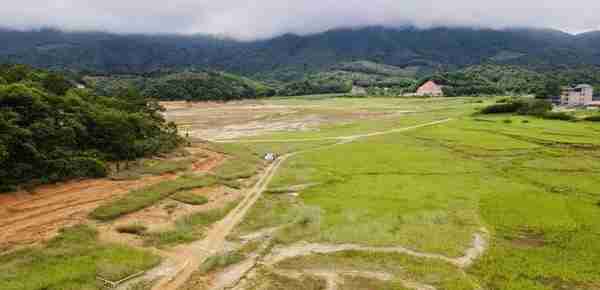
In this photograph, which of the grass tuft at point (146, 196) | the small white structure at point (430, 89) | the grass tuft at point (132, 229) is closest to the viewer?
the grass tuft at point (132, 229)

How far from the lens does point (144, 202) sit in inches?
879

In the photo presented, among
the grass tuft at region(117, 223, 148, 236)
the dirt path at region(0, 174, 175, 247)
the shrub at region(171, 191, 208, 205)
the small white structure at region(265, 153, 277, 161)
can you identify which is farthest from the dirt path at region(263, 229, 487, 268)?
the small white structure at region(265, 153, 277, 161)

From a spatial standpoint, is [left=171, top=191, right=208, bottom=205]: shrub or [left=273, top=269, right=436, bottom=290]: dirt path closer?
[left=273, top=269, right=436, bottom=290]: dirt path

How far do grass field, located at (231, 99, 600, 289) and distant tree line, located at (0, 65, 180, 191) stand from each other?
1296cm

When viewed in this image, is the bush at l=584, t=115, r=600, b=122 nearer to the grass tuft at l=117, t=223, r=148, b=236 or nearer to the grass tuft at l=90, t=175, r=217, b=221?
the grass tuft at l=90, t=175, r=217, b=221

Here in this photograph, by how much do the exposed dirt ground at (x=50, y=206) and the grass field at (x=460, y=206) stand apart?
9.15 meters

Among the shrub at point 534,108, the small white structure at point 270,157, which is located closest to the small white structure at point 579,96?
the shrub at point 534,108

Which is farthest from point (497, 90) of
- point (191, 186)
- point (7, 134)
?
point (7, 134)

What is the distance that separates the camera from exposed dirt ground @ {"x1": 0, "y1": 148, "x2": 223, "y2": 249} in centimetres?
1728

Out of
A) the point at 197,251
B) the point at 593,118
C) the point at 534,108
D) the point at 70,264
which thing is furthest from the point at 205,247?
the point at 534,108

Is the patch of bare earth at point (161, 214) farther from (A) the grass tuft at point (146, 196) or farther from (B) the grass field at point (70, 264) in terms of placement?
(B) the grass field at point (70, 264)

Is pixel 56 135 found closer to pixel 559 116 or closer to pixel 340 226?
pixel 340 226

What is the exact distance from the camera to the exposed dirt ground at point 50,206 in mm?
17281

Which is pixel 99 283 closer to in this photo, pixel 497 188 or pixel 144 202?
pixel 144 202
